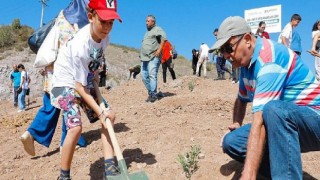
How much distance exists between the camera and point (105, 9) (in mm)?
2961

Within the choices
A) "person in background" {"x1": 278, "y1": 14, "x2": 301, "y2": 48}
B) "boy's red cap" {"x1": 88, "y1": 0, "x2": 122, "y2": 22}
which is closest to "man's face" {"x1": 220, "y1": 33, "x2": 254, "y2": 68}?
"boy's red cap" {"x1": 88, "y1": 0, "x2": 122, "y2": 22}

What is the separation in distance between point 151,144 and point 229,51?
1957 mm

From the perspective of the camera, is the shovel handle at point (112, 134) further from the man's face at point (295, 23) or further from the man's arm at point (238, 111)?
the man's face at point (295, 23)

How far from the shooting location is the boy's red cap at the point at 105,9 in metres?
2.92

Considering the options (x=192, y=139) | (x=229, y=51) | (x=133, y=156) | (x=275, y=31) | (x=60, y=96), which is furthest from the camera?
(x=275, y=31)

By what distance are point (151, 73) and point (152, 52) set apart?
39 cm

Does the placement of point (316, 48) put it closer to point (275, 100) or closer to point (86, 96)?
point (275, 100)

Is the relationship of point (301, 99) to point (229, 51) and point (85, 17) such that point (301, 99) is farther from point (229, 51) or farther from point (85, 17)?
point (85, 17)

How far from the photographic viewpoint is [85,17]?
13.2ft

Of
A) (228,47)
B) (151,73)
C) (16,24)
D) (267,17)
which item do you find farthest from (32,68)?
(228,47)

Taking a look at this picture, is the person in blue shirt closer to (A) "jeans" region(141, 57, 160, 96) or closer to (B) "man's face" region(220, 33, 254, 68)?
(A) "jeans" region(141, 57, 160, 96)

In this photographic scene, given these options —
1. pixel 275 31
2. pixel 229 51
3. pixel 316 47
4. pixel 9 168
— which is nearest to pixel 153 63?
pixel 316 47

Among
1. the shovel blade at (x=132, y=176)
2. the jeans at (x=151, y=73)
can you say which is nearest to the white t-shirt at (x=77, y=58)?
the shovel blade at (x=132, y=176)

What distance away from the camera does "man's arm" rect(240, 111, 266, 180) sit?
2.26 metres
